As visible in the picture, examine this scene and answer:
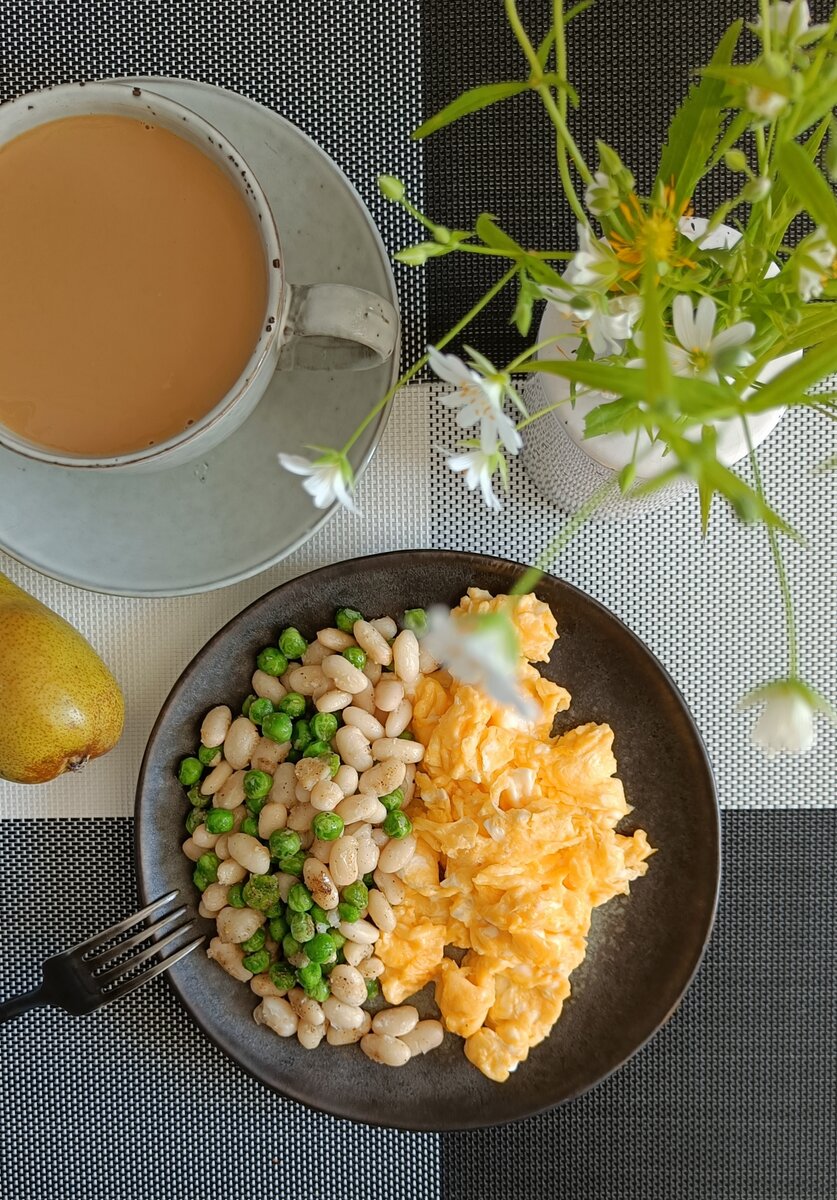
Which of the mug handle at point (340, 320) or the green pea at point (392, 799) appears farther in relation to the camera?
the green pea at point (392, 799)

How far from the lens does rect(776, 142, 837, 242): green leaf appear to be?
434 millimetres

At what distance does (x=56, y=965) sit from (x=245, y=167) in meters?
0.62

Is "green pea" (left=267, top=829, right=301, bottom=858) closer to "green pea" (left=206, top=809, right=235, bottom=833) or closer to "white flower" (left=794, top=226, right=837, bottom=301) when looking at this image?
"green pea" (left=206, top=809, right=235, bottom=833)

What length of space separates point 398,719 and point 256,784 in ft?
0.41

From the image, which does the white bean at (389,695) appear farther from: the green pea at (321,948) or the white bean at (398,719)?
the green pea at (321,948)

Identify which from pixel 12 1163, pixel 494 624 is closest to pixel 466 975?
pixel 12 1163

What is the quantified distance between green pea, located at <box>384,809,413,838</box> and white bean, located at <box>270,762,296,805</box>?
0.27 feet

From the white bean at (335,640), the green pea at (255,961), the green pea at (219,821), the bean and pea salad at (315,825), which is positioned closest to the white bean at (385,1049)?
the bean and pea salad at (315,825)

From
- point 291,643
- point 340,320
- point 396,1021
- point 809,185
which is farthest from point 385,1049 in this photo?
point 809,185

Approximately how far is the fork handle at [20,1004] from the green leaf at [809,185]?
0.78m

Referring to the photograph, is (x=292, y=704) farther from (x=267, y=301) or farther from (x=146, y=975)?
(x=267, y=301)

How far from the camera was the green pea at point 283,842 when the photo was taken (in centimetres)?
83

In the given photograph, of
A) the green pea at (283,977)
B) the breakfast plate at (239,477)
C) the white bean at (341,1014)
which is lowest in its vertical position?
the white bean at (341,1014)

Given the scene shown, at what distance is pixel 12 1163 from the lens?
907mm
